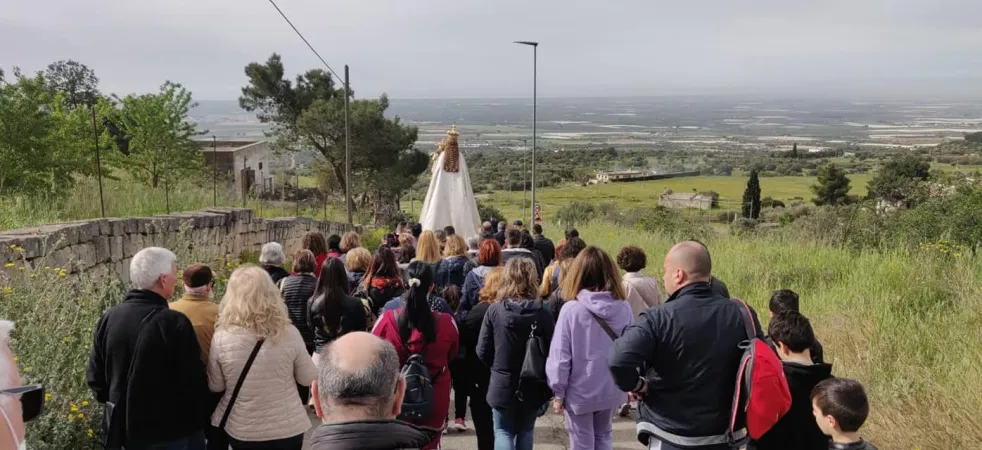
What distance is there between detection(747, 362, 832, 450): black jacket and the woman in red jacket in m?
1.94

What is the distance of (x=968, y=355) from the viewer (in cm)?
595

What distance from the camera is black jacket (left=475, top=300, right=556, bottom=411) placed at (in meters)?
4.35

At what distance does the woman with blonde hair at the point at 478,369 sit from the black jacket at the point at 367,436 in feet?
8.94

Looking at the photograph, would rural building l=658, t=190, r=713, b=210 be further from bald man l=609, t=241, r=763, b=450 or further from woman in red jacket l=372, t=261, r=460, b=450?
bald man l=609, t=241, r=763, b=450

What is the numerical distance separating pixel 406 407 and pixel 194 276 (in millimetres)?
1419

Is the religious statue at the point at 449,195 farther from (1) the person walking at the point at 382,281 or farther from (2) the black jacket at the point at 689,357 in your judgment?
(2) the black jacket at the point at 689,357

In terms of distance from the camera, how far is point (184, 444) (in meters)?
3.60

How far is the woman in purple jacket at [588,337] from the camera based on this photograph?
13.5 feet

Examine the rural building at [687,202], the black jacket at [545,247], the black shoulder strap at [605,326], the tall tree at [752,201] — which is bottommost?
the rural building at [687,202]

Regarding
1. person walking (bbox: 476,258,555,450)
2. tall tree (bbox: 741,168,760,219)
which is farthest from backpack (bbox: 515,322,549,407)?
tall tree (bbox: 741,168,760,219)

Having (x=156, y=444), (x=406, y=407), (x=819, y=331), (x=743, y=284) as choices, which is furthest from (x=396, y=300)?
(x=743, y=284)

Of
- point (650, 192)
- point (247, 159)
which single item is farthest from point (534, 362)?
point (650, 192)

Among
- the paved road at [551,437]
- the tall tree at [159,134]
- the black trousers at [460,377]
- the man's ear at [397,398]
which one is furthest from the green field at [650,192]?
the man's ear at [397,398]

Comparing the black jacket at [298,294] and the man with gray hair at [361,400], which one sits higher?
the man with gray hair at [361,400]
